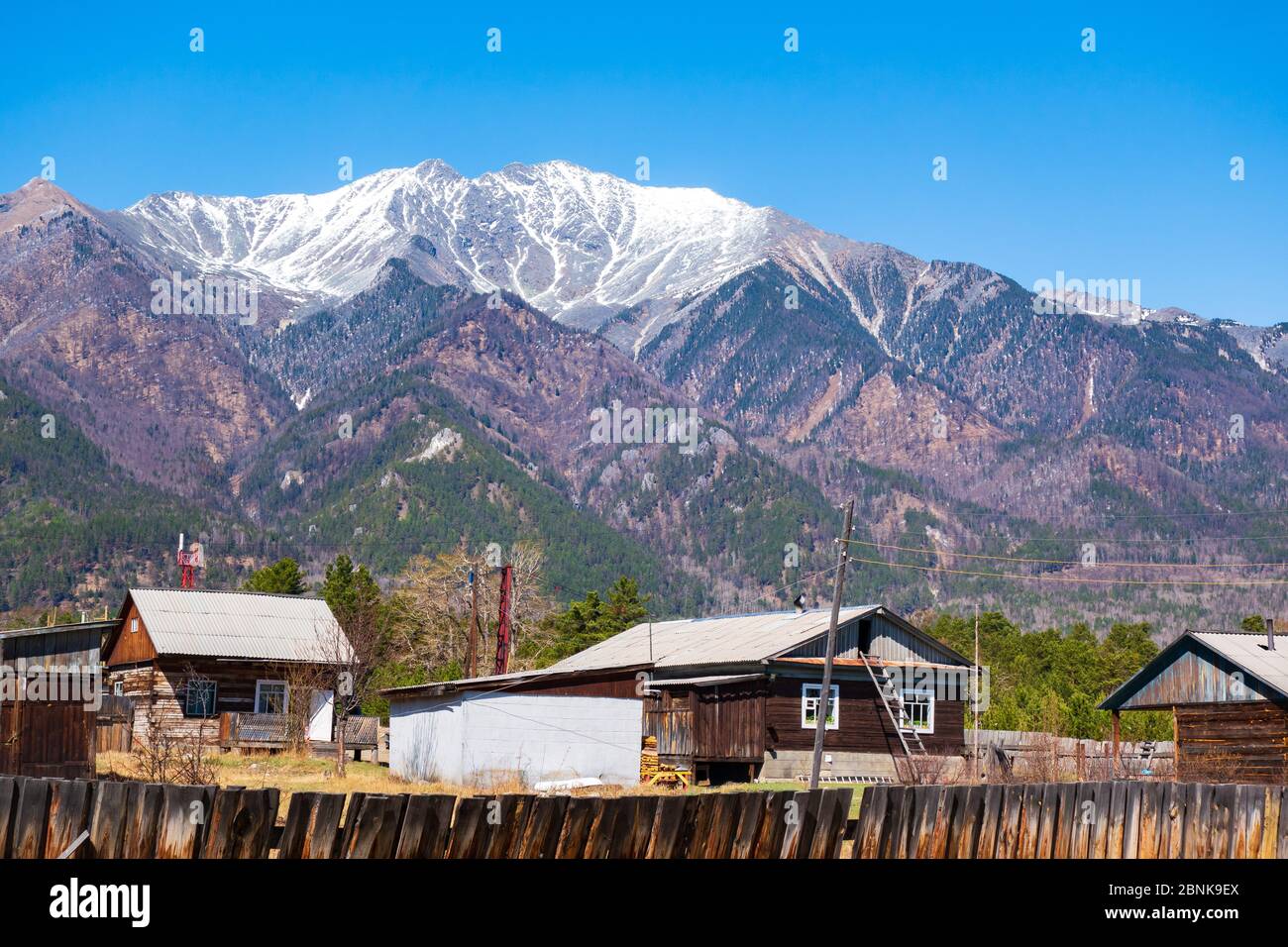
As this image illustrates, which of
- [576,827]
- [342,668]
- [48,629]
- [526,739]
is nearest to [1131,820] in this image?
[576,827]

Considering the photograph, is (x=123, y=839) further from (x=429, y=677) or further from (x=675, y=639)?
(x=429, y=677)

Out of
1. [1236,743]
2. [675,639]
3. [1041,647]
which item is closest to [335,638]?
[675,639]

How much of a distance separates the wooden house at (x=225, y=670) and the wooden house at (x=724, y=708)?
9134 mm

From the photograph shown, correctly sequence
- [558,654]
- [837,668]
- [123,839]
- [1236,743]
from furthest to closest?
[558,654]
[837,668]
[1236,743]
[123,839]

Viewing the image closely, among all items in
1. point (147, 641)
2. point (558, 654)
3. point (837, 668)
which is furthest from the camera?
point (558, 654)

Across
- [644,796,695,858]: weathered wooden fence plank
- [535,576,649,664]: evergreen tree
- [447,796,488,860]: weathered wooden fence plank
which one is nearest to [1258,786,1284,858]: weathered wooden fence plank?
[644,796,695,858]: weathered wooden fence plank

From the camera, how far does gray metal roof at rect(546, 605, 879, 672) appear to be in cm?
4694

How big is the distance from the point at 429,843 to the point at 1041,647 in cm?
9960

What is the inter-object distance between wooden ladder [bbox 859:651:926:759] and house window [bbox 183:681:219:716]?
77.7 ft

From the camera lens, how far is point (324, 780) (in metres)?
38.5

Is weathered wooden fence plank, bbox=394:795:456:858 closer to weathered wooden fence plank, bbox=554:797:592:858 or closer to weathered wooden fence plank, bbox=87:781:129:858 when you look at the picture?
weathered wooden fence plank, bbox=554:797:592:858

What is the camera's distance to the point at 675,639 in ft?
179

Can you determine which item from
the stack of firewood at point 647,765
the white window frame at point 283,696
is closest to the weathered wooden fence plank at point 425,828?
the stack of firewood at point 647,765
